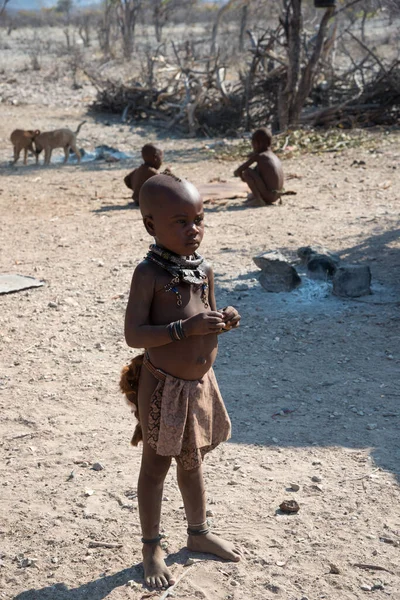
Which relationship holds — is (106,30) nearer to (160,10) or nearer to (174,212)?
(160,10)

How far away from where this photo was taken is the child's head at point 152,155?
823cm

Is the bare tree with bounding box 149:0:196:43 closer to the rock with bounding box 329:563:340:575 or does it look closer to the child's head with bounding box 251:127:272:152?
the child's head with bounding box 251:127:272:152

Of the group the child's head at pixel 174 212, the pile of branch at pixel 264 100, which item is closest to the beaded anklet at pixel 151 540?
the child's head at pixel 174 212

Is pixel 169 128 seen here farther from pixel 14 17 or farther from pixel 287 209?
pixel 14 17

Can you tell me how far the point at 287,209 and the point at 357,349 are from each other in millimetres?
3684

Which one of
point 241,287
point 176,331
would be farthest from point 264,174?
point 176,331

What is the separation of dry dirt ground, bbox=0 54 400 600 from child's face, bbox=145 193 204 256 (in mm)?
1081

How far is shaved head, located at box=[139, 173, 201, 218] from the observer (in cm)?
227

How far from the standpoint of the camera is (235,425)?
370 cm

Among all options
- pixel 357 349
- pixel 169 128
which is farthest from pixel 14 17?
pixel 357 349

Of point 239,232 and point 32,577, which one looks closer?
point 32,577

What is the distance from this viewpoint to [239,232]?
721 cm

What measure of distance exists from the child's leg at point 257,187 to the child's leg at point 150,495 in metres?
6.03

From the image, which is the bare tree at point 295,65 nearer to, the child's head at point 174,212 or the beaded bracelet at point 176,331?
the child's head at point 174,212
